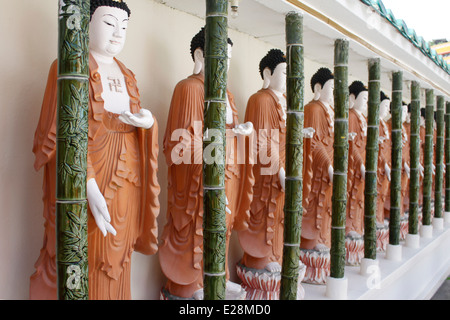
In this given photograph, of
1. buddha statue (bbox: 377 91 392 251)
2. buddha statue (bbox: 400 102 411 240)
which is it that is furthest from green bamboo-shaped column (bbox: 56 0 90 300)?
buddha statue (bbox: 400 102 411 240)

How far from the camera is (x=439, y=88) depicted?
712cm

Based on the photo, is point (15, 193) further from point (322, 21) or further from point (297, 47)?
point (322, 21)

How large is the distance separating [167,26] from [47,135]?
1580 mm

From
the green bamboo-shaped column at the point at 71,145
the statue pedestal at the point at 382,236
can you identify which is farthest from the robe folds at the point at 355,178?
the green bamboo-shaped column at the point at 71,145

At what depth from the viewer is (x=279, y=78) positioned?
3666mm

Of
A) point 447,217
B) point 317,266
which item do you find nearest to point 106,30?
point 317,266

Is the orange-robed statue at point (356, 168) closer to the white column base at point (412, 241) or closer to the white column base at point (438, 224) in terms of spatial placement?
the white column base at point (412, 241)

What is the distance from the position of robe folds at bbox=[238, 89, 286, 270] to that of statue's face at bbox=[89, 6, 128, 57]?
1478 mm

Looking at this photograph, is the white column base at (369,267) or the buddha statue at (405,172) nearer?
the white column base at (369,267)

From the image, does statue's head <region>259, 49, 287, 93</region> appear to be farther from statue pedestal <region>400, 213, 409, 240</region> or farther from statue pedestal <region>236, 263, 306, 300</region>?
statue pedestal <region>400, 213, 409, 240</region>

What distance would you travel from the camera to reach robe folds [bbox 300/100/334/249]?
4355 mm

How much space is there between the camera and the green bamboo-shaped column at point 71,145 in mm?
1762

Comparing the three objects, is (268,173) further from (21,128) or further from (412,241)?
(412,241)
